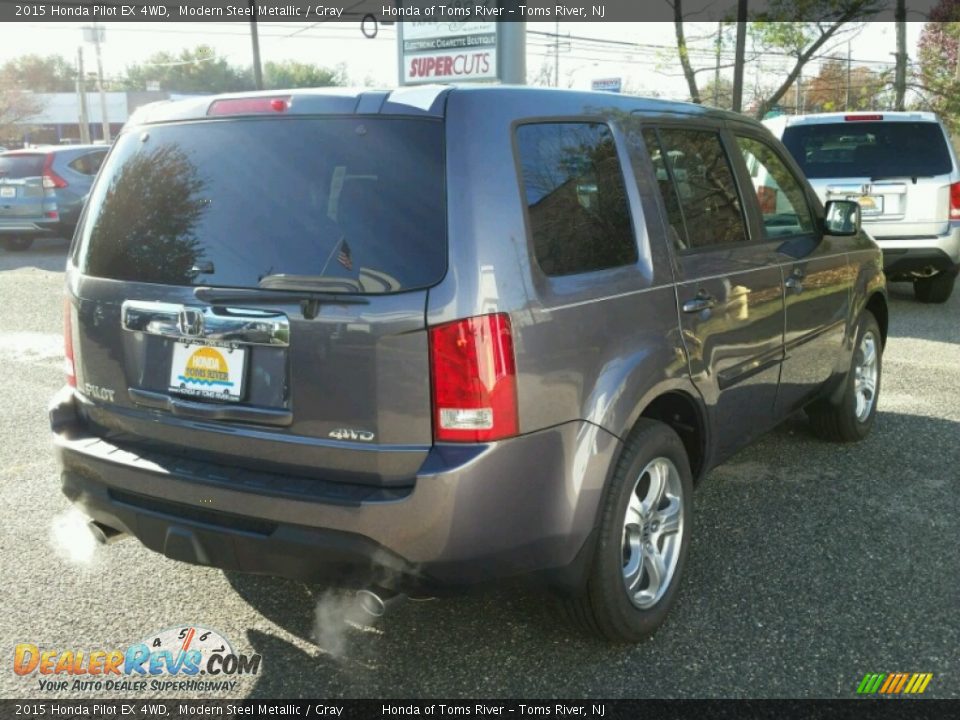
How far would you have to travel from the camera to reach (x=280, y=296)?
2.67 m

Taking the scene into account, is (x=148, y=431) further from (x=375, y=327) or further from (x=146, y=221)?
(x=375, y=327)

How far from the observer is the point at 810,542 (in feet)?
13.2

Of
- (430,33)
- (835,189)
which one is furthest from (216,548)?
(430,33)

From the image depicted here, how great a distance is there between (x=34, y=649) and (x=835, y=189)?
8136mm

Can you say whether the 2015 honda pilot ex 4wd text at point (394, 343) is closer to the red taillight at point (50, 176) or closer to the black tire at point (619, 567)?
the black tire at point (619, 567)

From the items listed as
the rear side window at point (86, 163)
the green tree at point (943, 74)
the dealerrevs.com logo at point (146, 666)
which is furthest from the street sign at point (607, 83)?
the dealerrevs.com logo at point (146, 666)

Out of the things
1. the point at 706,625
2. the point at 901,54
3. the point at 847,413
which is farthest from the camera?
the point at 901,54

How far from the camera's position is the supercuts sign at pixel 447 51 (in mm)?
15695

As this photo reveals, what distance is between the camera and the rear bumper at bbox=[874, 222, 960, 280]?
30.0ft

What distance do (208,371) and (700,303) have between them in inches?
69.5

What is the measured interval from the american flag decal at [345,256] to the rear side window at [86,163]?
1500 centimetres

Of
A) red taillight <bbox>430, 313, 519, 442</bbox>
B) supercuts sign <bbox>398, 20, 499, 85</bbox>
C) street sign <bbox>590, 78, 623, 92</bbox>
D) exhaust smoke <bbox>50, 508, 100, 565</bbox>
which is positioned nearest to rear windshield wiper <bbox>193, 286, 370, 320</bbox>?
red taillight <bbox>430, 313, 519, 442</bbox>

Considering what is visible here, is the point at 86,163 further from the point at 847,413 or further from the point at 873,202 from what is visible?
the point at 847,413

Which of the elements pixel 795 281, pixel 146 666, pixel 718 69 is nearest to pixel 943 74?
pixel 718 69
